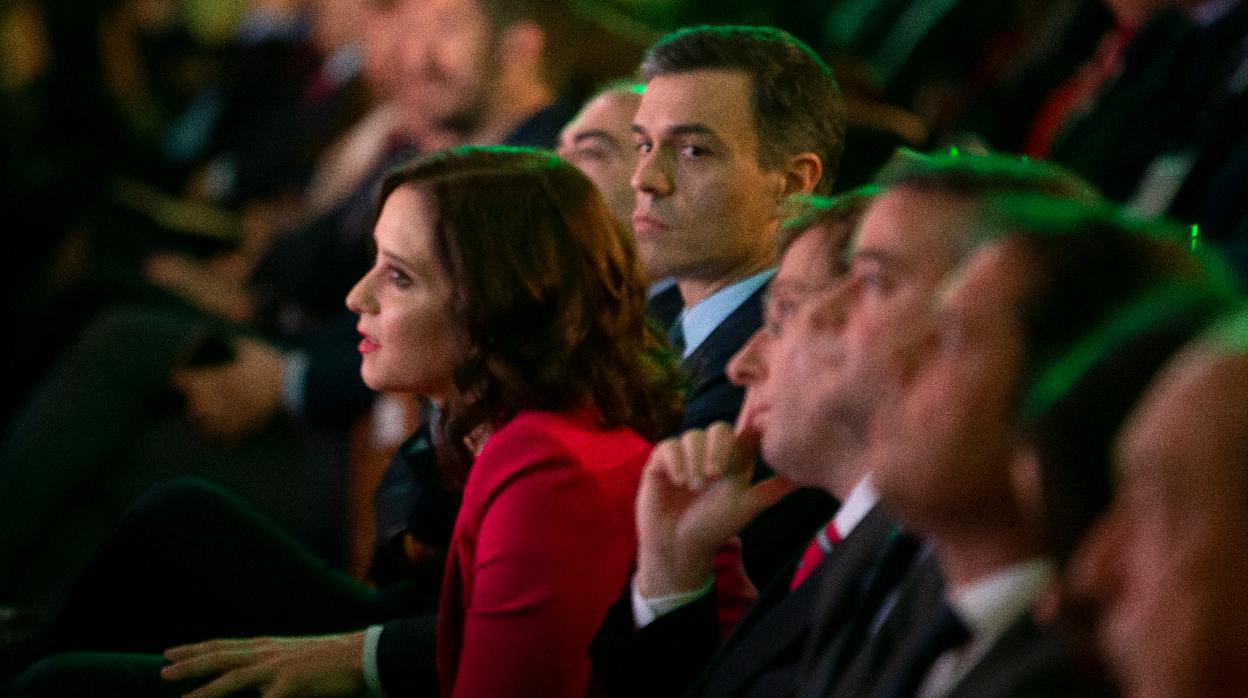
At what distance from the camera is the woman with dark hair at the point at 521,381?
1607 mm

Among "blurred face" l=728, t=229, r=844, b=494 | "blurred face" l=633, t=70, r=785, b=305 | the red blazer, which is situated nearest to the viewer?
"blurred face" l=728, t=229, r=844, b=494

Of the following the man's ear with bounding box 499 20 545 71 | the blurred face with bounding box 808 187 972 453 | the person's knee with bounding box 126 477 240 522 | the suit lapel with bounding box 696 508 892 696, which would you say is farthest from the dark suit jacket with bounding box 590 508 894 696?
the man's ear with bounding box 499 20 545 71

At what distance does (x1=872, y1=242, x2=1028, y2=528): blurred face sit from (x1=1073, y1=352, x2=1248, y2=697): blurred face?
0.12 m

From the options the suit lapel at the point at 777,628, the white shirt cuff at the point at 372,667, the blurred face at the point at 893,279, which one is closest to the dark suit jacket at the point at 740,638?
the suit lapel at the point at 777,628

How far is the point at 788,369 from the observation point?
1350mm

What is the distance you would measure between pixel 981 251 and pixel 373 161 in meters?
3.07

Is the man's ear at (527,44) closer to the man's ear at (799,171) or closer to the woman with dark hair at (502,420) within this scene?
the man's ear at (799,171)

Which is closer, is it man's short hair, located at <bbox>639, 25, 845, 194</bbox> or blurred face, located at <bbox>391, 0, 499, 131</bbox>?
man's short hair, located at <bbox>639, 25, 845, 194</bbox>

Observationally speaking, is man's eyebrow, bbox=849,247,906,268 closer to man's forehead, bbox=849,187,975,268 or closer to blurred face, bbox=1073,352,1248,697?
man's forehead, bbox=849,187,975,268

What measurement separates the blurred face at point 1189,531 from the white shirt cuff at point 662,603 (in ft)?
2.27

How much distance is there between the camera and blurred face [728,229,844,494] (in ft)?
4.44

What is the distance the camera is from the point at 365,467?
326 centimetres

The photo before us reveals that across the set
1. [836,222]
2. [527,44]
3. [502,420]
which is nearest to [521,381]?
[502,420]

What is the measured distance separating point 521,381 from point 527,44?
1802mm
